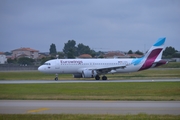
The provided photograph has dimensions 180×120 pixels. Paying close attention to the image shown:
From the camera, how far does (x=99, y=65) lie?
52438 millimetres

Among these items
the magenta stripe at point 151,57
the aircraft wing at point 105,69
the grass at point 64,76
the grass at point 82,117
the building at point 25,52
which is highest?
the building at point 25,52

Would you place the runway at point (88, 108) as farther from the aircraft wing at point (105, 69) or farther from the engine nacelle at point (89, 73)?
the aircraft wing at point (105, 69)

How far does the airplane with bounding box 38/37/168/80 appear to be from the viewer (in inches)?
1982

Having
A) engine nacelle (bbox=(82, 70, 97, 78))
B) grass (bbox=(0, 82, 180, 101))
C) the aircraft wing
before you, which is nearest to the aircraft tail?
the aircraft wing

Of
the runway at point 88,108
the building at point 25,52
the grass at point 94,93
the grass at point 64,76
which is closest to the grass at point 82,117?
the runway at point 88,108

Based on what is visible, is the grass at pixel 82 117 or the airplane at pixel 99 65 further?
the airplane at pixel 99 65

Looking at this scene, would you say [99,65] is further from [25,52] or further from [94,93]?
[25,52]

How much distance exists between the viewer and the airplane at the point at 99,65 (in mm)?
50344

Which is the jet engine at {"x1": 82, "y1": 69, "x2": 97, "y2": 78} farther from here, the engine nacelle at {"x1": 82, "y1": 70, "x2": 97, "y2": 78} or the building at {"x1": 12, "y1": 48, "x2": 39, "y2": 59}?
the building at {"x1": 12, "y1": 48, "x2": 39, "y2": 59}

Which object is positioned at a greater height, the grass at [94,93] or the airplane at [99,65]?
the airplane at [99,65]

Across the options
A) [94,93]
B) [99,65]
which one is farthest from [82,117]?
[99,65]

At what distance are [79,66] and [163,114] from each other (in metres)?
35.9

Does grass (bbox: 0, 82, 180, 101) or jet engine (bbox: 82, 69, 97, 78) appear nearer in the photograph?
grass (bbox: 0, 82, 180, 101)

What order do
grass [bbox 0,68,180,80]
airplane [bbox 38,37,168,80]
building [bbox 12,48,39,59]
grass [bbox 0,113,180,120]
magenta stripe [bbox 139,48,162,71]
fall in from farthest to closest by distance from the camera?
building [bbox 12,48,39,59] → grass [bbox 0,68,180,80] → magenta stripe [bbox 139,48,162,71] → airplane [bbox 38,37,168,80] → grass [bbox 0,113,180,120]
